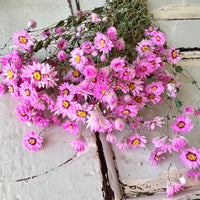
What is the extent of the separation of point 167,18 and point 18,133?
0.80m

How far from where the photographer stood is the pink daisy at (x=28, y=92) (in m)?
0.65

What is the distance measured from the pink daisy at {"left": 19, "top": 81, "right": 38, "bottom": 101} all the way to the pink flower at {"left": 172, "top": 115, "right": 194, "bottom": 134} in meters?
0.37

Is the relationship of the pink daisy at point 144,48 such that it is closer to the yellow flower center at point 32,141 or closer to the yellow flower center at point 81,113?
the yellow flower center at point 81,113

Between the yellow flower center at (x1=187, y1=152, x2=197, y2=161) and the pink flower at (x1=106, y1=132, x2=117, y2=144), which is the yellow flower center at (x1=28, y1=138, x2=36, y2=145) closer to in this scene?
the pink flower at (x1=106, y1=132, x2=117, y2=144)

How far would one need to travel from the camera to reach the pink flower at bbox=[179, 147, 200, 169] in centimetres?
62

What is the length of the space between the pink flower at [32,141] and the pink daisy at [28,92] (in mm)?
93

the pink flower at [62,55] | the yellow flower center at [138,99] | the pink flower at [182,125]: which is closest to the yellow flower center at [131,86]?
the yellow flower center at [138,99]

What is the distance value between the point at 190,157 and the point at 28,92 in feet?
1.45

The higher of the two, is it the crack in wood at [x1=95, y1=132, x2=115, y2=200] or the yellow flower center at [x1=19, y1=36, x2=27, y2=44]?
the yellow flower center at [x1=19, y1=36, x2=27, y2=44]

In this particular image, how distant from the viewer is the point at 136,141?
682 mm

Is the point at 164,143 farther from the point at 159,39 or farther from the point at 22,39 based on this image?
the point at 22,39

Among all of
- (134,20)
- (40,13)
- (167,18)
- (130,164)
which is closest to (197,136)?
(130,164)

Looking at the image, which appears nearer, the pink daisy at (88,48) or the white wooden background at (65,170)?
the white wooden background at (65,170)

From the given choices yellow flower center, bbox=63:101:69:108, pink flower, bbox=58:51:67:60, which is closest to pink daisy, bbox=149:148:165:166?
yellow flower center, bbox=63:101:69:108
